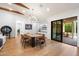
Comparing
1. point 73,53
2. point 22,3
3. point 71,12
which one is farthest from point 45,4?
point 73,53

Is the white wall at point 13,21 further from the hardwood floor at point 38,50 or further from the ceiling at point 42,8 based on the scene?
the hardwood floor at point 38,50

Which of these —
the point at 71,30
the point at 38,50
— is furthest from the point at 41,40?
the point at 71,30

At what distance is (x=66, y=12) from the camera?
2.91m

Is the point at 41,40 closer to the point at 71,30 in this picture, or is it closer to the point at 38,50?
the point at 38,50

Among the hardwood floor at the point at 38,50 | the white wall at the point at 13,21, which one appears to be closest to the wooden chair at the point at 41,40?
the hardwood floor at the point at 38,50

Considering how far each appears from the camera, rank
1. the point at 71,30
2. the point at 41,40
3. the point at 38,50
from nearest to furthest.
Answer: the point at 71,30 < the point at 38,50 < the point at 41,40

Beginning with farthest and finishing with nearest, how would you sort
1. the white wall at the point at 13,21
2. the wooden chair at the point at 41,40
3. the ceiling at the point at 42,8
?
the wooden chair at the point at 41,40 → the white wall at the point at 13,21 → the ceiling at the point at 42,8

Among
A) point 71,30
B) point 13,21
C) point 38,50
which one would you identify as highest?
point 13,21

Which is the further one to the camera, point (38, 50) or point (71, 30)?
point (38, 50)

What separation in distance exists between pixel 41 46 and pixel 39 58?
420 mm

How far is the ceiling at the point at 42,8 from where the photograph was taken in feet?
8.66

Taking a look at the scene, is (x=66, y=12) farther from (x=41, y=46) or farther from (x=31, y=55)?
(x=31, y=55)

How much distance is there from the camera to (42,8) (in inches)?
110

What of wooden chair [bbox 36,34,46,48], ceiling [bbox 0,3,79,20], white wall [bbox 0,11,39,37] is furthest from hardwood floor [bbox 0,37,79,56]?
ceiling [bbox 0,3,79,20]
